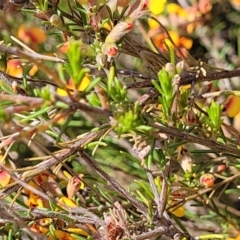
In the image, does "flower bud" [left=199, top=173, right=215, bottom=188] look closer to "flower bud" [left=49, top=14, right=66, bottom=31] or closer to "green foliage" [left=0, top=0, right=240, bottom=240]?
"green foliage" [left=0, top=0, right=240, bottom=240]

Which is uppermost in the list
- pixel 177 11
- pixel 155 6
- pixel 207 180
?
pixel 155 6

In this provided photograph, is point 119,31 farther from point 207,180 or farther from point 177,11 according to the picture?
point 177,11

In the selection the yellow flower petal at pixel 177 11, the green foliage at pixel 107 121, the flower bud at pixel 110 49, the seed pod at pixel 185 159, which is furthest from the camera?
the yellow flower petal at pixel 177 11

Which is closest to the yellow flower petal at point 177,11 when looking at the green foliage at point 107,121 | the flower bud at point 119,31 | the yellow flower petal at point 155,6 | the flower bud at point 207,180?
the green foliage at point 107,121

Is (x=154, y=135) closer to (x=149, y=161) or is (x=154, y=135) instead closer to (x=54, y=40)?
(x=149, y=161)

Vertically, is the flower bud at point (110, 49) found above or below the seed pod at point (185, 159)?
above

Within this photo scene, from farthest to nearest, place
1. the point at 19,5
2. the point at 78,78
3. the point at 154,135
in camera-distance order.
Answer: the point at 19,5, the point at 154,135, the point at 78,78

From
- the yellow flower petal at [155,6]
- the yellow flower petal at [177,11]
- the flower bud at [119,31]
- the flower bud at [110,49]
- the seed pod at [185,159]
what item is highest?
the flower bud at [119,31]

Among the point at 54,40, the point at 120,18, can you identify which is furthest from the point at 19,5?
the point at 54,40

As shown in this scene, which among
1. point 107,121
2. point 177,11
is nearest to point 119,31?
point 107,121

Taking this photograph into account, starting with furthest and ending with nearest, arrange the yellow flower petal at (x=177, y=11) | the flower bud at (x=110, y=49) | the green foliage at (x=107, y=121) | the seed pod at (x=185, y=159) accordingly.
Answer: the yellow flower petal at (x=177, y=11), the seed pod at (x=185, y=159), the flower bud at (x=110, y=49), the green foliage at (x=107, y=121)

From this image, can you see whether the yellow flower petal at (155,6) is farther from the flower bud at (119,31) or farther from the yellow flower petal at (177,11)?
the yellow flower petal at (177,11)
